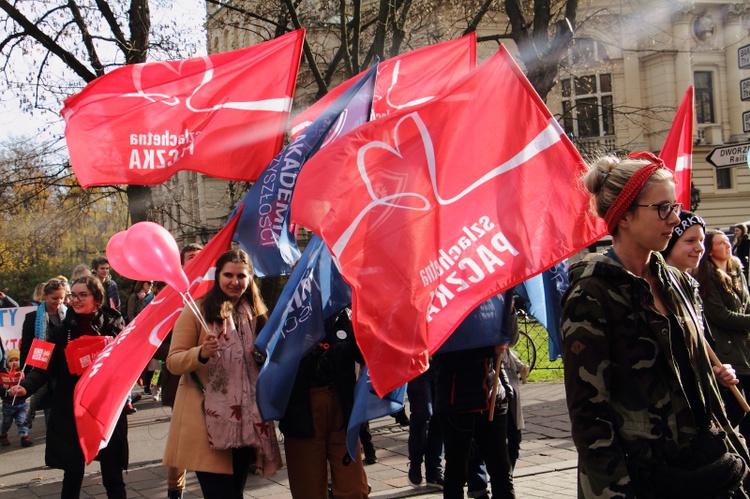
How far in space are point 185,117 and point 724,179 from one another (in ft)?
119

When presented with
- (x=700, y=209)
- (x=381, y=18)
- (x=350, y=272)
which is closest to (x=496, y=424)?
(x=350, y=272)

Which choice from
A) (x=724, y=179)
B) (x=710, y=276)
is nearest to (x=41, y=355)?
(x=710, y=276)

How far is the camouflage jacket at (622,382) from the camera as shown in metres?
2.75

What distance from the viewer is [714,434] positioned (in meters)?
2.80

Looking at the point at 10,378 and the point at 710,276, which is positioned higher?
the point at 710,276

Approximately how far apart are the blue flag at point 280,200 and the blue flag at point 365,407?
168cm

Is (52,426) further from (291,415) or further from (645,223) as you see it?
(645,223)

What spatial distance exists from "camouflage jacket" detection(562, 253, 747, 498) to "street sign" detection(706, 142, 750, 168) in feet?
26.3

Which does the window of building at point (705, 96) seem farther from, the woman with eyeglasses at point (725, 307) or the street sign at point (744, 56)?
the woman with eyeglasses at point (725, 307)

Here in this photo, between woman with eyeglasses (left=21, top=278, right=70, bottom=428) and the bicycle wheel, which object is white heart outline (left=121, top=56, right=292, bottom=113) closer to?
woman with eyeglasses (left=21, top=278, right=70, bottom=428)

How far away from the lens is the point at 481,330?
5.54 meters

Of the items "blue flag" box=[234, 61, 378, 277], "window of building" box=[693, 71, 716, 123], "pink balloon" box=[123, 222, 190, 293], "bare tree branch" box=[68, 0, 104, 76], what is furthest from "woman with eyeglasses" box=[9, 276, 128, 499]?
"window of building" box=[693, 71, 716, 123]

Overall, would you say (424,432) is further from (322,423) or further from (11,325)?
(11,325)

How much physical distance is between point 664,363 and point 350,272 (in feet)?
5.97
